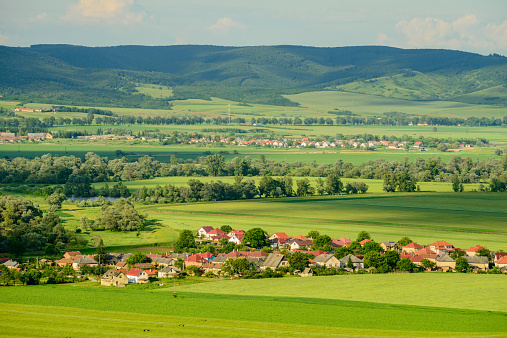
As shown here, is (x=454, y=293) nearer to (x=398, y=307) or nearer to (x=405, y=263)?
(x=398, y=307)

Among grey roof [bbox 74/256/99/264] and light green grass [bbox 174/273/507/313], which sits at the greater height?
light green grass [bbox 174/273/507/313]

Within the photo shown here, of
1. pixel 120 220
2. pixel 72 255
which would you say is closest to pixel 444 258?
pixel 72 255

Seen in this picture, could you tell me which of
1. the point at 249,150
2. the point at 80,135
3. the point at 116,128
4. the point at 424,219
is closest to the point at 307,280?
the point at 424,219

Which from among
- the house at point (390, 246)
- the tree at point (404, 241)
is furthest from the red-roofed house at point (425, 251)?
the tree at point (404, 241)

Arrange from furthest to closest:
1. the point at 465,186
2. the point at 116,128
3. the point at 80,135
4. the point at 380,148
A: the point at 116,128
the point at 80,135
the point at 380,148
the point at 465,186

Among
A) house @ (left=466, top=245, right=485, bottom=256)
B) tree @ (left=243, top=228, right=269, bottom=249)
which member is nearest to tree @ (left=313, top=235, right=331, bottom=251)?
tree @ (left=243, top=228, right=269, bottom=249)

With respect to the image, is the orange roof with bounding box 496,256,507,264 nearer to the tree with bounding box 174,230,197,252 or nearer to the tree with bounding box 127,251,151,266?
the tree with bounding box 174,230,197,252

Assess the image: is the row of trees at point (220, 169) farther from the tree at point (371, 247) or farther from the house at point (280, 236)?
the tree at point (371, 247)

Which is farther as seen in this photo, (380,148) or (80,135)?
(80,135)
